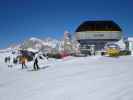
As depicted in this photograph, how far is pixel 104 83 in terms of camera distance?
1628 cm

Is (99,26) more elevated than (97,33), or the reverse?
(99,26)

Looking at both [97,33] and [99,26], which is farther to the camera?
[99,26]

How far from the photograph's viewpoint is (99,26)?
82.4 m

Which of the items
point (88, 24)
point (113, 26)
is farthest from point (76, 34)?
point (113, 26)

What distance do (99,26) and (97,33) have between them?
10.8 ft

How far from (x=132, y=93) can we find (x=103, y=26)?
2816 inches

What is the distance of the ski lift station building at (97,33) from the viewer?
7906 cm

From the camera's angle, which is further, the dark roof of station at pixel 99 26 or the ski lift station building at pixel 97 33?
the dark roof of station at pixel 99 26

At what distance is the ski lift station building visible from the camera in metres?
79.1

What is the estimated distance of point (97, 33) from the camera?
264ft

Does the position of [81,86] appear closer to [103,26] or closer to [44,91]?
[44,91]

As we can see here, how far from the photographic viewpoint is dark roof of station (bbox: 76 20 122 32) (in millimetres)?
82125

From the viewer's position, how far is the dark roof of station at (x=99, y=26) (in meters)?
82.1

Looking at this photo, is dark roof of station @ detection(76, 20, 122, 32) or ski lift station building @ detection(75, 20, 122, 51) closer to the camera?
ski lift station building @ detection(75, 20, 122, 51)
